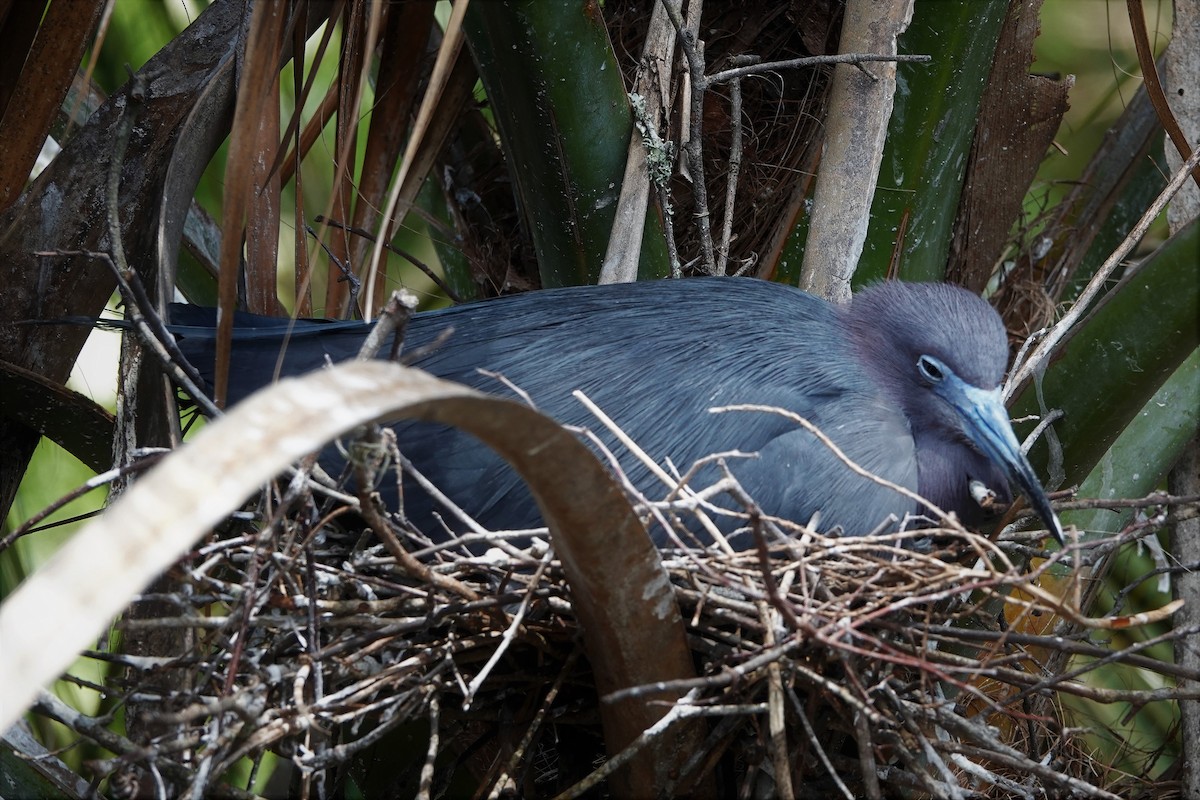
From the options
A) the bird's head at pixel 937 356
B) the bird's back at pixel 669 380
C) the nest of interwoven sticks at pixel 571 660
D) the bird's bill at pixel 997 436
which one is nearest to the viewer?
the nest of interwoven sticks at pixel 571 660

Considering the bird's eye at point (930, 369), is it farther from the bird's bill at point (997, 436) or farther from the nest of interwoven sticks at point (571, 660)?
the nest of interwoven sticks at point (571, 660)

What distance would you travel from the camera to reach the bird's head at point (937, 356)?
2.08 metres

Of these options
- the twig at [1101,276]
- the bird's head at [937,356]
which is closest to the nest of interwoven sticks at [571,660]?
the bird's head at [937,356]

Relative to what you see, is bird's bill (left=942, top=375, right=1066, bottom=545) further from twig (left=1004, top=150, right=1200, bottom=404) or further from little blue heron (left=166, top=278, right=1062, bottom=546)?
twig (left=1004, top=150, right=1200, bottom=404)

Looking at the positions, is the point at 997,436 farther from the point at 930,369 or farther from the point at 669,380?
the point at 669,380

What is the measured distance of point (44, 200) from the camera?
6.89ft

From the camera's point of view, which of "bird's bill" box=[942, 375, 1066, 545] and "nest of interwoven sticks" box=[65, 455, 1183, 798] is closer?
"nest of interwoven sticks" box=[65, 455, 1183, 798]

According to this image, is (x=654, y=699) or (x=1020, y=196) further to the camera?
(x=1020, y=196)

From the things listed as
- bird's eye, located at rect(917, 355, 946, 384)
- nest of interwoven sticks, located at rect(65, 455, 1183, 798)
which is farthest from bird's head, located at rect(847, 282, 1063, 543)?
nest of interwoven sticks, located at rect(65, 455, 1183, 798)

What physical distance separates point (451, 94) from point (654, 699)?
1.51 m

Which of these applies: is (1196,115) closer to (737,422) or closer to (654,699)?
(737,422)

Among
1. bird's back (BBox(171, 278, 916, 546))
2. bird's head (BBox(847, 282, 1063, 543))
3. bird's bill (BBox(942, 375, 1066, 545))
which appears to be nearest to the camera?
bird's bill (BBox(942, 375, 1066, 545))

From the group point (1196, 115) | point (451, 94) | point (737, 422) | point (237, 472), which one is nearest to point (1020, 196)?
point (1196, 115)

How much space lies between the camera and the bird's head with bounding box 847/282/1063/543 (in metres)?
2.08
